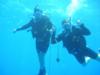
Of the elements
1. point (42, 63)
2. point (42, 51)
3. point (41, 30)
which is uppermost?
point (41, 30)

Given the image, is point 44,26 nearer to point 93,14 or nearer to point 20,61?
point 93,14

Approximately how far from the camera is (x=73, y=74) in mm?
104438

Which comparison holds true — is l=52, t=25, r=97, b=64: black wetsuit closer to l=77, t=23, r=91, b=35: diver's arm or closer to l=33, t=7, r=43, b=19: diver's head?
l=77, t=23, r=91, b=35: diver's arm

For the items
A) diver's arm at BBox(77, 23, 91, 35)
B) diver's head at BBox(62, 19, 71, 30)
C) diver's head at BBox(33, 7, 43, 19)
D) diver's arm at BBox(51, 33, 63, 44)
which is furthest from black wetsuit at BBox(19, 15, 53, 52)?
diver's arm at BBox(77, 23, 91, 35)

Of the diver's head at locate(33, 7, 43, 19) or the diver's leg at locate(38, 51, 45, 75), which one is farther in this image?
the diver's leg at locate(38, 51, 45, 75)

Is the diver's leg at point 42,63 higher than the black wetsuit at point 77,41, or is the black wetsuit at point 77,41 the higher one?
the black wetsuit at point 77,41

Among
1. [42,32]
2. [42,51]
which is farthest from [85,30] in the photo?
[42,51]

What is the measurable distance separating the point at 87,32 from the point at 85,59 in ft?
5.00

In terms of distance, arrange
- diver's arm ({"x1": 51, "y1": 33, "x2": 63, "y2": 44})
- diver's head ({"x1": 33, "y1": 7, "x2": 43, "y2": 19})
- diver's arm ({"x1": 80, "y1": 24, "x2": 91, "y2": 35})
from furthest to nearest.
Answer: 1. diver's arm ({"x1": 51, "y1": 33, "x2": 63, "y2": 44})
2. diver's arm ({"x1": 80, "y1": 24, "x2": 91, "y2": 35})
3. diver's head ({"x1": 33, "y1": 7, "x2": 43, "y2": 19})

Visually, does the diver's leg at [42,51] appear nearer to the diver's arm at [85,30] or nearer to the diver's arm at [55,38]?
the diver's arm at [55,38]

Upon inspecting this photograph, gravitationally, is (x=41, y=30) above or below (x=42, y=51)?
above

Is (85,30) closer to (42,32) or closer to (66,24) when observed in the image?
(66,24)

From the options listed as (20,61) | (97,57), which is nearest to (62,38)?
(97,57)

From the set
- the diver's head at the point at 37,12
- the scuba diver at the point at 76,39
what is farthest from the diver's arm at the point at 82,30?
the diver's head at the point at 37,12
